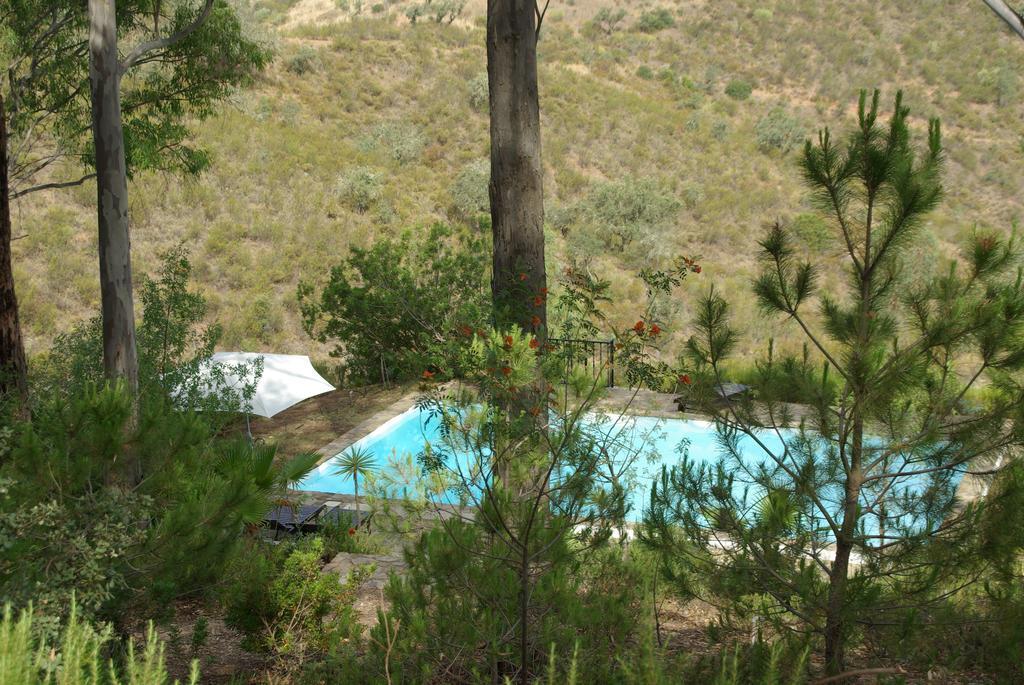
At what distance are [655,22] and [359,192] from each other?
57.1 feet

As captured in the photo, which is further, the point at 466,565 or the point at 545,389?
the point at 545,389

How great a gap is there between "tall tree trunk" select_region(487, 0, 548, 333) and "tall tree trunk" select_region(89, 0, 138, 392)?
9.06 feet

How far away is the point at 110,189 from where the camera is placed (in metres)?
6.29

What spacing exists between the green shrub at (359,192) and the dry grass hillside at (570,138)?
5cm

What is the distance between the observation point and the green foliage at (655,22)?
106 ft

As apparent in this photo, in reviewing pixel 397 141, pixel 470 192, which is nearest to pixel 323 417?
pixel 470 192

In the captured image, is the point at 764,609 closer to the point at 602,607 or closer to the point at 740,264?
the point at 602,607

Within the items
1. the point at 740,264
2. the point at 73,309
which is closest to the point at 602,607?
the point at 73,309

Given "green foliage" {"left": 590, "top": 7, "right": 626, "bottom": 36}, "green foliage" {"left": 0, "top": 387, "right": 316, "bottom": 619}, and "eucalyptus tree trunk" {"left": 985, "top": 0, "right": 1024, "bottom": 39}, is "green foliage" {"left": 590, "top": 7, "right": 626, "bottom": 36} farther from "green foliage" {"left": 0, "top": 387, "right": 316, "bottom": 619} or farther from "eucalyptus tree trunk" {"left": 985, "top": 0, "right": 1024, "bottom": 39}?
"green foliage" {"left": 0, "top": 387, "right": 316, "bottom": 619}

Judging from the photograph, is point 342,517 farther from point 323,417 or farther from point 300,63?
point 300,63

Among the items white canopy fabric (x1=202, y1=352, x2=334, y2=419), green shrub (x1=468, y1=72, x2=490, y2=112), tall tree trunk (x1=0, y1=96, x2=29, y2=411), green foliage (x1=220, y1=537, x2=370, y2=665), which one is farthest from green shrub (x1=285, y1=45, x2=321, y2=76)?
green foliage (x1=220, y1=537, x2=370, y2=665)

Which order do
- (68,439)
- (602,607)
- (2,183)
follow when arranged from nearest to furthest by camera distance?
1. (68,439)
2. (602,607)
3. (2,183)

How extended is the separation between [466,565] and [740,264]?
18.5 metres

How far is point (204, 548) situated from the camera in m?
3.07
